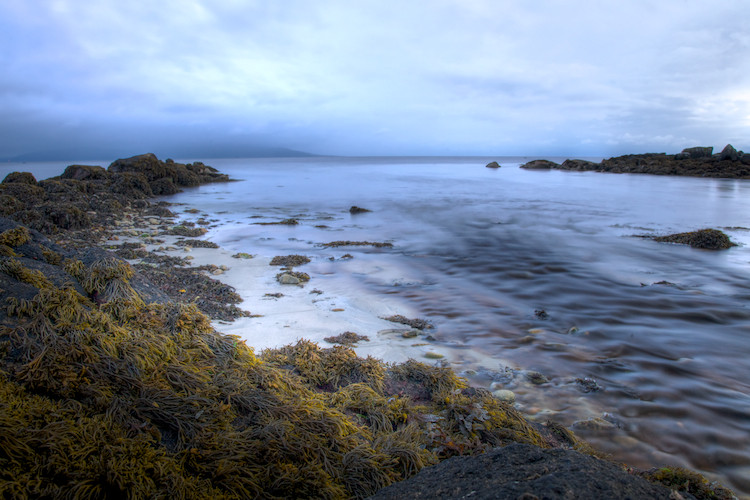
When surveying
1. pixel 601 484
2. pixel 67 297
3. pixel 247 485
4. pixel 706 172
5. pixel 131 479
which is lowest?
pixel 247 485

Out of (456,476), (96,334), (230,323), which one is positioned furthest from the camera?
(230,323)

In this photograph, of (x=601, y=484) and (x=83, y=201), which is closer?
(x=601, y=484)

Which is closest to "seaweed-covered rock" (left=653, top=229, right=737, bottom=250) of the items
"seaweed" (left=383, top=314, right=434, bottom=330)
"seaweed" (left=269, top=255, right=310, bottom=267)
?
"seaweed" (left=383, top=314, right=434, bottom=330)

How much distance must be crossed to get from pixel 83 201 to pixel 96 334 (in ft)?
50.6

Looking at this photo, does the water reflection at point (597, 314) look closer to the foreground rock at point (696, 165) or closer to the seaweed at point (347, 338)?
the seaweed at point (347, 338)

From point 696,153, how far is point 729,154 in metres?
6.52

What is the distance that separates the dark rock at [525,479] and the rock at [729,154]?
5609 cm

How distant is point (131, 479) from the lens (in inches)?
77.9

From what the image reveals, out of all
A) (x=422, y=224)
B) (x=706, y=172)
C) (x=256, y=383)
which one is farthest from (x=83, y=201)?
(x=706, y=172)

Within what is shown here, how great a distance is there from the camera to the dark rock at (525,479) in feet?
5.52

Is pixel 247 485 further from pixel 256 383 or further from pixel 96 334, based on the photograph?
pixel 96 334

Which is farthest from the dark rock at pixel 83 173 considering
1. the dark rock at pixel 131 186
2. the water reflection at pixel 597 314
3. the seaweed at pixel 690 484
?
the seaweed at pixel 690 484

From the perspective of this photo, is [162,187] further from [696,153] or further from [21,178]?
[696,153]

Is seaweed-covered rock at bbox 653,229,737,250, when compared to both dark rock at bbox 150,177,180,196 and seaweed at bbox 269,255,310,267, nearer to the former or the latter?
seaweed at bbox 269,255,310,267
